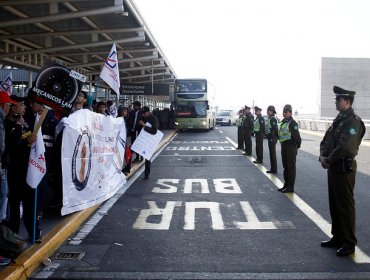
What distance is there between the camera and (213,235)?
6.45 m

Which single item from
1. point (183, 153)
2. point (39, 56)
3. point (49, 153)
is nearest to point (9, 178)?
point (49, 153)

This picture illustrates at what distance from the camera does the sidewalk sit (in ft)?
15.5

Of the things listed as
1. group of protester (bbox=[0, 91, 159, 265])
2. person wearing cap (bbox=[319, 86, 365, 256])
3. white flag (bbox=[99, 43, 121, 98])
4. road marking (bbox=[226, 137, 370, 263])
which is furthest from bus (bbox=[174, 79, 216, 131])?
person wearing cap (bbox=[319, 86, 365, 256])

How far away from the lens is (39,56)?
65.5 ft

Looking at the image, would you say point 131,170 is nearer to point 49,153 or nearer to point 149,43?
point 49,153

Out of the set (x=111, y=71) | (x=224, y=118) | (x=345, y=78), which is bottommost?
(x=224, y=118)

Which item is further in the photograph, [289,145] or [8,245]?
[289,145]

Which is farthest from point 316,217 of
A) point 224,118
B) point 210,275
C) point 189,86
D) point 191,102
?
point 224,118

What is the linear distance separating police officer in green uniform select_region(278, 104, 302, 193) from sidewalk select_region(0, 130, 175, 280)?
417 centimetres

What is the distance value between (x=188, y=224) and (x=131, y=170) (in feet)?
19.3

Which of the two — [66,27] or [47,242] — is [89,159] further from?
[66,27]

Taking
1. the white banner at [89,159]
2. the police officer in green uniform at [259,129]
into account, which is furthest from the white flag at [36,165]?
the police officer in green uniform at [259,129]

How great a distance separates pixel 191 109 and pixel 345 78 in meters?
26.2

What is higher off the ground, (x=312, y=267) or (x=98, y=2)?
(x=98, y=2)
